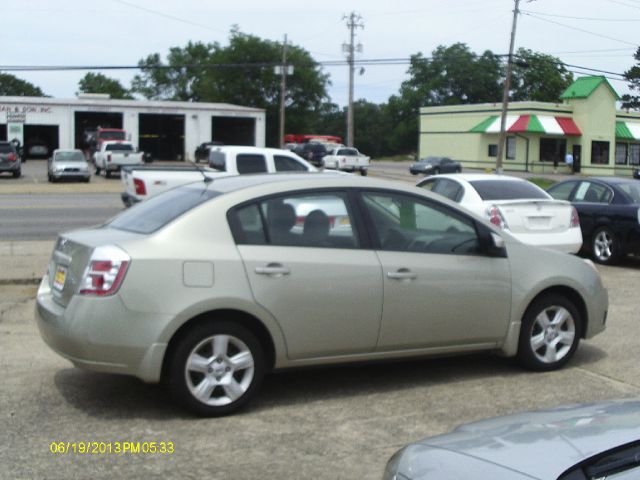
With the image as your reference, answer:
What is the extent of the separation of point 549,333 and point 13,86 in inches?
5556

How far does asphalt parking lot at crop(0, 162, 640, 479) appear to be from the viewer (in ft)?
16.3

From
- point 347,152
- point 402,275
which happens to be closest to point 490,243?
point 402,275

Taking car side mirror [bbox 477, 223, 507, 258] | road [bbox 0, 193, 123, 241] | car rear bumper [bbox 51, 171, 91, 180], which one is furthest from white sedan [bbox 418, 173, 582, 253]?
car rear bumper [bbox 51, 171, 91, 180]

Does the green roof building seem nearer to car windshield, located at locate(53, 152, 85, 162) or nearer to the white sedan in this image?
car windshield, located at locate(53, 152, 85, 162)

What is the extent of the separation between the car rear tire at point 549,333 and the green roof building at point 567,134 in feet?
207

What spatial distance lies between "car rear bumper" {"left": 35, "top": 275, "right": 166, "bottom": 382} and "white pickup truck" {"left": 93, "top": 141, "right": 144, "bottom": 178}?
132 feet

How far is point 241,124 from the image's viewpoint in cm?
7469

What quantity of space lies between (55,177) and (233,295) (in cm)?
3709

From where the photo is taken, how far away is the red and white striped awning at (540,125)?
67.8 m

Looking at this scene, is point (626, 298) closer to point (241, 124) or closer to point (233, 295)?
point (233, 295)

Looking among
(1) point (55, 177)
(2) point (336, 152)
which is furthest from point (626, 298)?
(2) point (336, 152)

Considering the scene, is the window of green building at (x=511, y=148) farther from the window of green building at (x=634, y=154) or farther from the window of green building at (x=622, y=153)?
the window of green building at (x=634, y=154)

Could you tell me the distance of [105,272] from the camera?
549cm

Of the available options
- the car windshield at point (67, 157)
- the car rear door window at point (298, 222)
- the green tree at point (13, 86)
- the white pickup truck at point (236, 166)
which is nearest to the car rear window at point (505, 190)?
the white pickup truck at point (236, 166)
